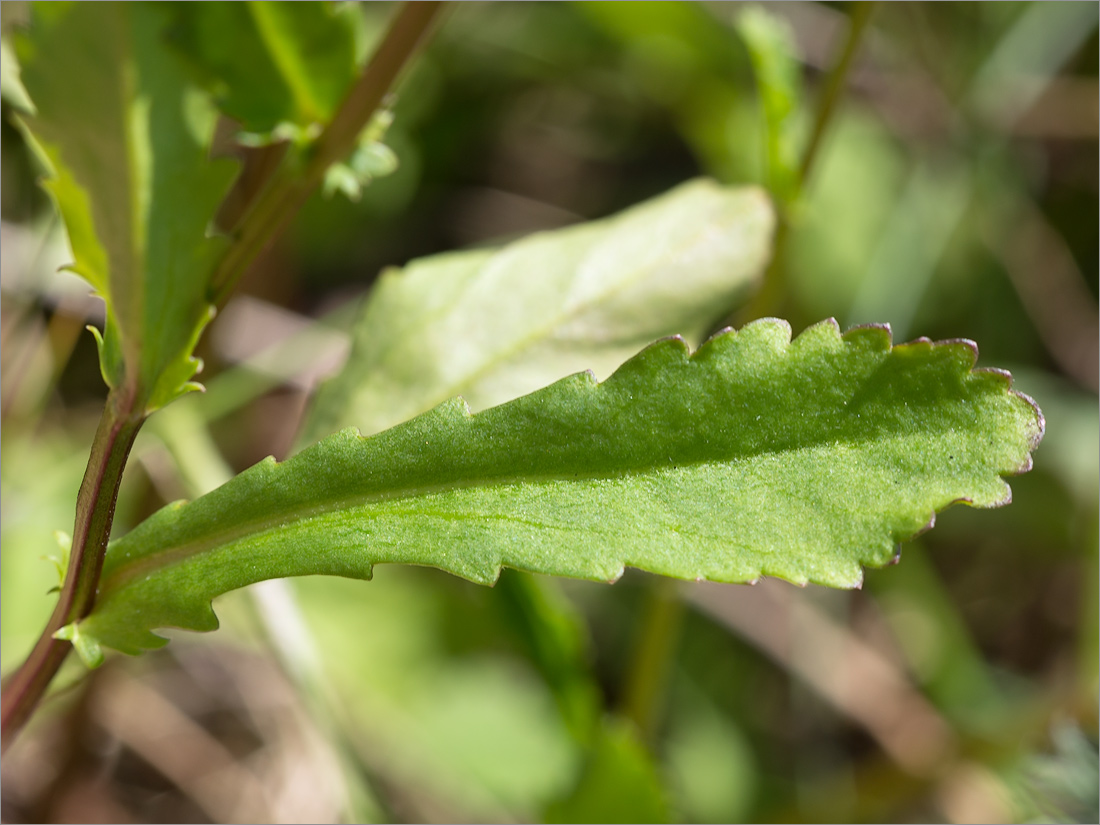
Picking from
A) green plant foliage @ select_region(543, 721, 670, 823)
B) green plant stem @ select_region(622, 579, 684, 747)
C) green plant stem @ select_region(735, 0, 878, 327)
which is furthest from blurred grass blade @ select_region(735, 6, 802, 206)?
green plant foliage @ select_region(543, 721, 670, 823)

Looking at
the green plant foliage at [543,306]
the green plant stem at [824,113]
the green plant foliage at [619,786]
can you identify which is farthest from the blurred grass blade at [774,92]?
the green plant foliage at [619,786]

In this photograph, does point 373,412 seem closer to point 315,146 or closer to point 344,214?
point 315,146

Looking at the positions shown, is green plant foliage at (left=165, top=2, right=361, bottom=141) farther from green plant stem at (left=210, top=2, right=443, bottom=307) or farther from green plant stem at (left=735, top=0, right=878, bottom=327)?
green plant stem at (left=735, top=0, right=878, bottom=327)

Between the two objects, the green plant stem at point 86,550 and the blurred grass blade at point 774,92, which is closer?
the green plant stem at point 86,550

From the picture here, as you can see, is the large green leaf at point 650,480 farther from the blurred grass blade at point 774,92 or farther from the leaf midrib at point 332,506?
the blurred grass blade at point 774,92

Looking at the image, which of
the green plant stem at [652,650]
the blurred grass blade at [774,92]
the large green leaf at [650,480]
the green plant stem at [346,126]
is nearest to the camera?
the large green leaf at [650,480]

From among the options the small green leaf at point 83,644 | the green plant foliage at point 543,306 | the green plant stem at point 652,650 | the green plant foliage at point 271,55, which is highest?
the green plant foliage at point 271,55

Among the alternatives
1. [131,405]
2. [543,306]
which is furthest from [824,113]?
[131,405]
